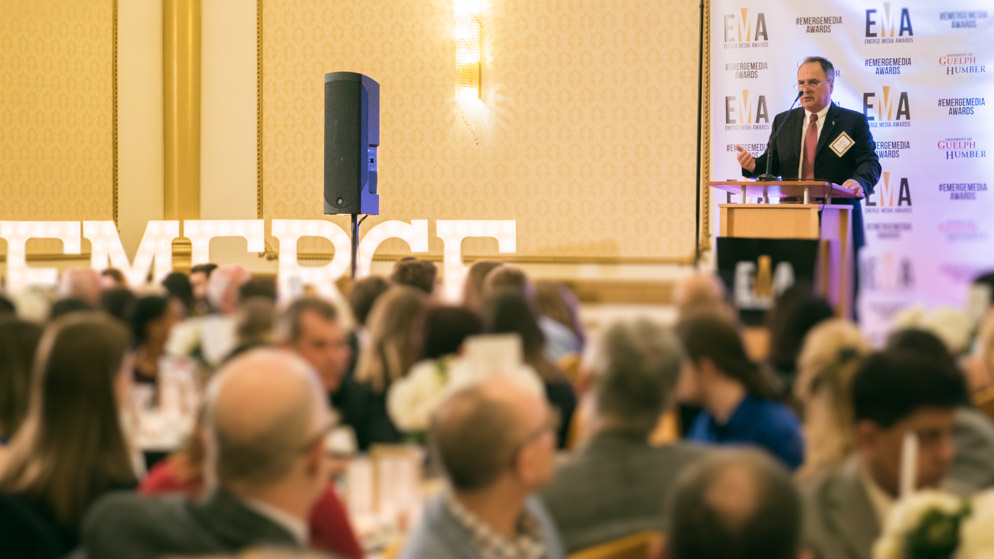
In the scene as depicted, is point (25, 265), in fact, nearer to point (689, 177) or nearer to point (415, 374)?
point (689, 177)

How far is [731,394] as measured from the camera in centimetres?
291

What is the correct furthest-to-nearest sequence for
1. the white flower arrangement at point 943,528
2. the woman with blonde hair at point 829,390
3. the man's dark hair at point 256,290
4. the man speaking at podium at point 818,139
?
the man speaking at podium at point 818,139
the man's dark hair at point 256,290
the woman with blonde hair at point 829,390
the white flower arrangement at point 943,528

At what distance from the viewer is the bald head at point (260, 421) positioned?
1.88 meters

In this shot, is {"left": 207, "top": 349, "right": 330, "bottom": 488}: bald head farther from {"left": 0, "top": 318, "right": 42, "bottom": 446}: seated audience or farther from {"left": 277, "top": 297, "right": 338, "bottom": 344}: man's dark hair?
{"left": 277, "top": 297, "right": 338, "bottom": 344}: man's dark hair

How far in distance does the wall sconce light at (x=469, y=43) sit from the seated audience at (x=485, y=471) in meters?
6.98

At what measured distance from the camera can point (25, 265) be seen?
9.18 metres

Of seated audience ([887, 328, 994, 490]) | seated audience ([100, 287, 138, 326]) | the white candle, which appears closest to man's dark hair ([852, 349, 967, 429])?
the white candle

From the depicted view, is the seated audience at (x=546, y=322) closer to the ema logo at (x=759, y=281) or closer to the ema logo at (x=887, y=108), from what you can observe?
the ema logo at (x=759, y=281)

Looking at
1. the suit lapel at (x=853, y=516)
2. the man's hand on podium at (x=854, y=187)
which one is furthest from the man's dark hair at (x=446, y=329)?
the man's hand on podium at (x=854, y=187)

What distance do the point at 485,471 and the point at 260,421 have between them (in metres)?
0.40

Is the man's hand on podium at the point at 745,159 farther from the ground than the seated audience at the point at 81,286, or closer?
farther from the ground

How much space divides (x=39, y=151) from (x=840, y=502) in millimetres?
8903

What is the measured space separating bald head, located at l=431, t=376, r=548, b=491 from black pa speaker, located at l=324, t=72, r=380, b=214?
6.04 m

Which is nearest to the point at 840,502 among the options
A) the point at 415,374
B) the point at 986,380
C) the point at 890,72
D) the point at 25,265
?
the point at 415,374
